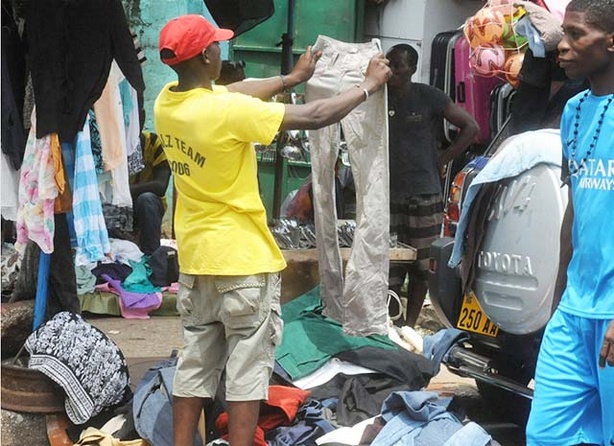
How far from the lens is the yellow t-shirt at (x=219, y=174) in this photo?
4367mm

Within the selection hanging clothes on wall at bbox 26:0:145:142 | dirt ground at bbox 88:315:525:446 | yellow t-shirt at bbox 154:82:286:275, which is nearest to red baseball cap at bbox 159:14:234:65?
yellow t-shirt at bbox 154:82:286:275

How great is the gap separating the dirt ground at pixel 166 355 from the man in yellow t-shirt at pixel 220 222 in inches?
56.2

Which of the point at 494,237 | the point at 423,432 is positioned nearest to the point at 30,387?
the point at 423,432

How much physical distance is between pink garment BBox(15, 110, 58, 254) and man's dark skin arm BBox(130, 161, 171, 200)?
119 inches

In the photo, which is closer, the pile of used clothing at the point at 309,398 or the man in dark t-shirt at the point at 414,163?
the pile of used clothing at the point at 309,398

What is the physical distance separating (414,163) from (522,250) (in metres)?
2.82

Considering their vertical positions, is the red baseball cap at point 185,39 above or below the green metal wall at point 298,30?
above

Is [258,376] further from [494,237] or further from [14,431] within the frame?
[14,431]

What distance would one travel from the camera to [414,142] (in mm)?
7219

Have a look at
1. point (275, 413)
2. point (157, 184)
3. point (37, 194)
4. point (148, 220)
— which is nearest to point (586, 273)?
point (275, 413)

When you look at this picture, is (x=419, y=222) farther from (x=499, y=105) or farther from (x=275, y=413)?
(x=275, y=413)

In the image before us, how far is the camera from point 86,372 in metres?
5.17

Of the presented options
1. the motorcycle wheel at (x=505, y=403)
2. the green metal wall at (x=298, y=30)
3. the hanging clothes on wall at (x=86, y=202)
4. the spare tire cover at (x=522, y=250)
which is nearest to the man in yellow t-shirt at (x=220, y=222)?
the spare tire cover at (x=522, y=250)

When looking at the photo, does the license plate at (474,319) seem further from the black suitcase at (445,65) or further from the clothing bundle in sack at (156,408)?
the black suitcase at (445,65)
